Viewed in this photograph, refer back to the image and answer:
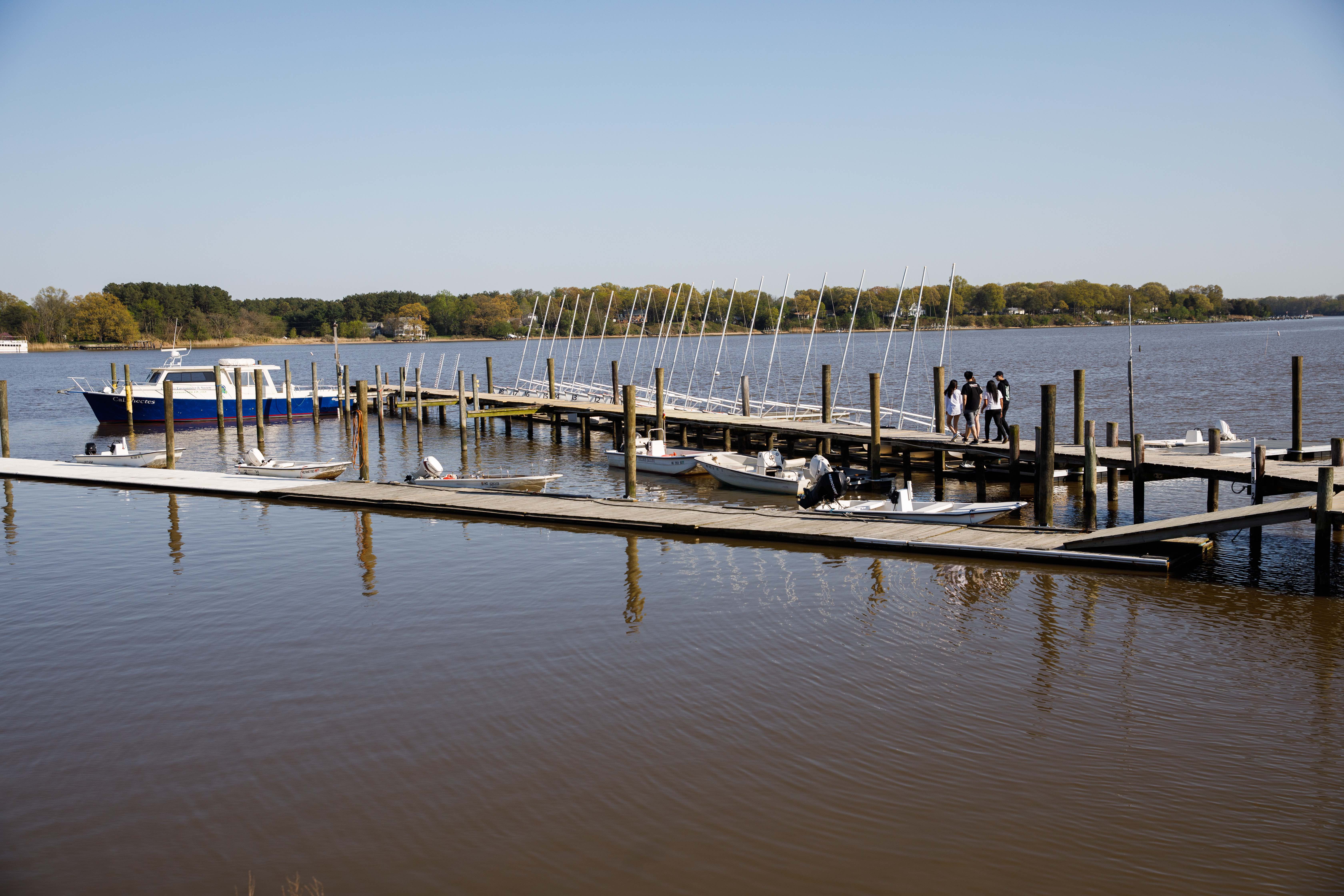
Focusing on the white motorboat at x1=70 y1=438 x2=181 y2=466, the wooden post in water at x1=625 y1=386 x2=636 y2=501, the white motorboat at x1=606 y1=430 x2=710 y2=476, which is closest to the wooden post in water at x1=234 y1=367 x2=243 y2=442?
the white motorboat at x1=70 y1=438 x2=181 y2=466

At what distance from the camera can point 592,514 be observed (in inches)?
745

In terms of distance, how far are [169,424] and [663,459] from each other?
1416cm

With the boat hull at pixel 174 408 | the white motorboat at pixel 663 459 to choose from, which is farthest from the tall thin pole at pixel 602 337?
the boat hull at pixel 174 408

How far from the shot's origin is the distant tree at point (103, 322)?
157250 millimetres

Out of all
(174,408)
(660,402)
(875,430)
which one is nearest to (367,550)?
(875,430)

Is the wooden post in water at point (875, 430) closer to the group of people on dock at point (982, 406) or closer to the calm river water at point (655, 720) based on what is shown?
the group of people on dock at point (982, 406)

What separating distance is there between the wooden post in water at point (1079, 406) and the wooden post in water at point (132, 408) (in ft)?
104

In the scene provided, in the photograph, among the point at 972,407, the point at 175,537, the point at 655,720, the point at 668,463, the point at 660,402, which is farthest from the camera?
the point at 660,402

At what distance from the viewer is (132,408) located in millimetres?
46656

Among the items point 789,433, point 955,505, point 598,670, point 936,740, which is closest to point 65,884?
point 598,670

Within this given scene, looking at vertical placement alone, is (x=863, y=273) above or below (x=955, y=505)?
above

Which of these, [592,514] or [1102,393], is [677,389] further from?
[592,514]

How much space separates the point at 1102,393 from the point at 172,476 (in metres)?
46.3

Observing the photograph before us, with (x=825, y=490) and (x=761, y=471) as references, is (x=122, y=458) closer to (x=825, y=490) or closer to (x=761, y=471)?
(x=761, y=471)
